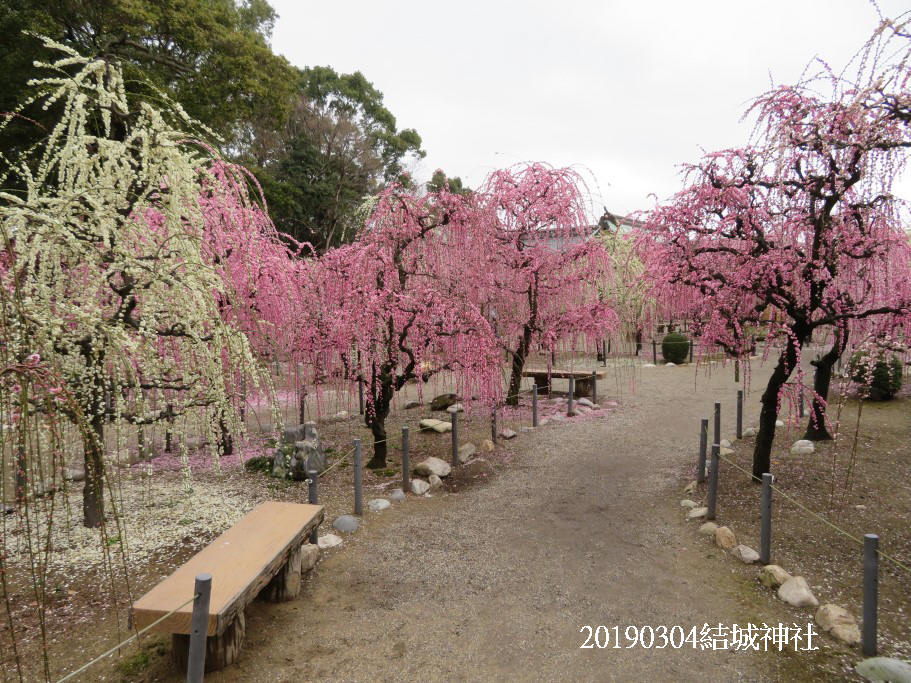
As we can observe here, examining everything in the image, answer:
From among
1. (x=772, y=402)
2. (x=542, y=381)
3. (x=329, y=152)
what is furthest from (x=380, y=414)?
(x=329, y=152)

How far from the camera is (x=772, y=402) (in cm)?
573

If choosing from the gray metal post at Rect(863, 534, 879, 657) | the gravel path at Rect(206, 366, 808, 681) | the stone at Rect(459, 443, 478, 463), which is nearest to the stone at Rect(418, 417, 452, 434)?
the stone at Rect(459, 443, 478, 463)

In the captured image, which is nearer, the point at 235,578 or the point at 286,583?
the point at 235,578

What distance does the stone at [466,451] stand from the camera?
24.9 ft

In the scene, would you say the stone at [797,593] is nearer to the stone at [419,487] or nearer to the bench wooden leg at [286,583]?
the bench wooden leg at [286,583]

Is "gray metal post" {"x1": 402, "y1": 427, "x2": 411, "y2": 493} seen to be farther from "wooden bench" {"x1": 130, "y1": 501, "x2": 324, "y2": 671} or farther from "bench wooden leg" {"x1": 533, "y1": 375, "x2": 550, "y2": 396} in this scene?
"bench wooden leg" {"x1": 533, "y1": 375, "x2": 550, "y2": 396}

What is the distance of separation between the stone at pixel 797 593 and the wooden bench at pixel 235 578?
3.64m

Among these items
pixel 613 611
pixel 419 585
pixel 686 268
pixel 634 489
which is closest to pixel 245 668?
pixel 419 585

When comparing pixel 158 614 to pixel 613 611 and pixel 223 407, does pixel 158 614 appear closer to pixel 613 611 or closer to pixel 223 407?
pixel 223 407

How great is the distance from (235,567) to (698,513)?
4.48 metres

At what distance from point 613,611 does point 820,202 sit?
5.24m

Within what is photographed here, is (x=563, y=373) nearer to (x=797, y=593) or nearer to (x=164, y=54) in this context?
(x=797, y=593)

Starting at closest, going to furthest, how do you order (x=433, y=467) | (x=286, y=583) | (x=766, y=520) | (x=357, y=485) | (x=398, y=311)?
1. (x=286, y=583)
2. (x=766, y=520)
3. (x=357, y=485)
4. (x=398, y=311)
5. (x=433, y=467)

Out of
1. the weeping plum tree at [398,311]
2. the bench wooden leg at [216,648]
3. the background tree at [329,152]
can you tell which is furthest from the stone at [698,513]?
the background tree at [329,152]
